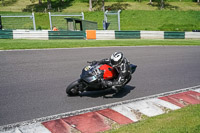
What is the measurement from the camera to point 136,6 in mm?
61531

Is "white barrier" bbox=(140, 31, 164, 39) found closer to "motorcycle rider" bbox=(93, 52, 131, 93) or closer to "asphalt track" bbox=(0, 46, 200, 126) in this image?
"asphalt track" bbox=(0, 46, 200, 126)

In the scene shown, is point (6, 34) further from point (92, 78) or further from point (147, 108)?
point (147, 108)

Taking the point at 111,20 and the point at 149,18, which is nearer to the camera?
the point at 111,20

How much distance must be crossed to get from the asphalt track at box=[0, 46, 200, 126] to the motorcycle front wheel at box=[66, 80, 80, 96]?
6.7 inches

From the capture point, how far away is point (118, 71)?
736 cm

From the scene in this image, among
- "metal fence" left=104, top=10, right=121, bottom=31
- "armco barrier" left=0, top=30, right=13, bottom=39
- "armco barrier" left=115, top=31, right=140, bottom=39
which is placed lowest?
"armco barrier" left=115, top=31, right=140, bottom=39

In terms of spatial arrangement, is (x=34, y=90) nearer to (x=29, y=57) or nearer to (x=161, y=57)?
(x=29, y=57)

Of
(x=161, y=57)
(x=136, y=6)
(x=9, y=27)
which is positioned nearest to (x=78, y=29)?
(x=9, y=27)

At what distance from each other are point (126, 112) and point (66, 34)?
53.0 ft

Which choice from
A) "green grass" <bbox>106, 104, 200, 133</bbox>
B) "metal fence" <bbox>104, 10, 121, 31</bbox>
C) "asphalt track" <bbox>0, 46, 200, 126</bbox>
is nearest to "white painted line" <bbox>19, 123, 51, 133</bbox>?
"asphalt track" <bbox>0, 46, 200, 126</bbox>

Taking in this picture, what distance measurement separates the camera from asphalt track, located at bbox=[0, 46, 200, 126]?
652 cm

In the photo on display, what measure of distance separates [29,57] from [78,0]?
56.2 meters

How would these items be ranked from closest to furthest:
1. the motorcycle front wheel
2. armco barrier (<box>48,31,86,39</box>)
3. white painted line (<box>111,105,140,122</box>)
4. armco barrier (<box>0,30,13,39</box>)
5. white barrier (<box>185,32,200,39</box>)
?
white painted line (<box>111,105,140,122</box>) → the motorcycle front wheel → armco barrier (<box>0,30,13,39</box>) → armco barrier (<box>48,31,86,39</box>) → white barrier (<box>185,32,200,39</box>)

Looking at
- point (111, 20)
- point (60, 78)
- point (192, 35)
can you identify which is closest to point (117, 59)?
point (60, 78)
